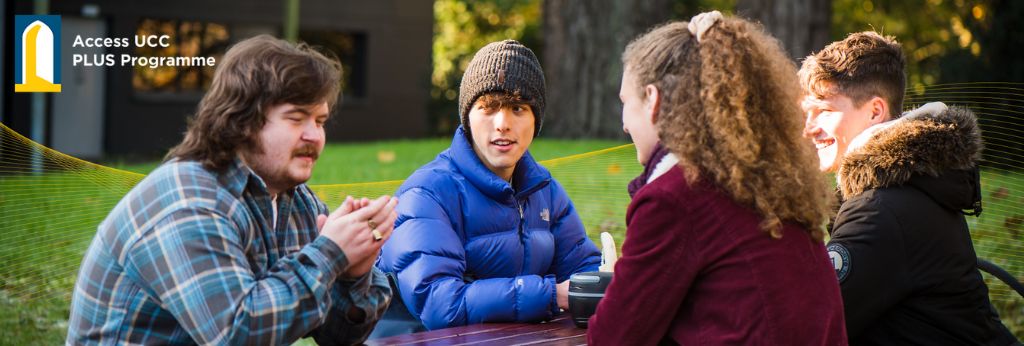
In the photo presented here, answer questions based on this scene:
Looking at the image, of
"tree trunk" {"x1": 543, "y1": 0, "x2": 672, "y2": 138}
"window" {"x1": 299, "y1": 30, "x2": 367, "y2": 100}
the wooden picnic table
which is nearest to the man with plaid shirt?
the wooden picnic table

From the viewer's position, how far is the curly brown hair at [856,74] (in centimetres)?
333

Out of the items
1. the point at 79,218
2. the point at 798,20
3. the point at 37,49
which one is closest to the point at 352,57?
the point at 798,20

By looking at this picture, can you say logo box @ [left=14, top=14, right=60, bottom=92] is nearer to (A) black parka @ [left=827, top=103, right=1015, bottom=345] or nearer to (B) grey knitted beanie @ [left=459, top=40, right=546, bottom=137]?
(B) grey knitted beanie @ [left=459, top=40, right=546, bottom=137]

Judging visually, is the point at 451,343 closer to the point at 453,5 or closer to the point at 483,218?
the point at 483,218

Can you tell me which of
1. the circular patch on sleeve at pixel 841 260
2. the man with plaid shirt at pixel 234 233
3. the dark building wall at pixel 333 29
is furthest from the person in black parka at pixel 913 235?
the dark building wall at pixel 333 29

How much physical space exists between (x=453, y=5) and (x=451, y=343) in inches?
1049

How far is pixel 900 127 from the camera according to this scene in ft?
10.1

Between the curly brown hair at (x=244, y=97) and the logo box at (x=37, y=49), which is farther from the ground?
the curly brown hair at (x=244, y=97)

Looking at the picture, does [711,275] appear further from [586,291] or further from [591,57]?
[591,57]

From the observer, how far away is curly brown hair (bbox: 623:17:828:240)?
7.16ft

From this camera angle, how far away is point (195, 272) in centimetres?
216

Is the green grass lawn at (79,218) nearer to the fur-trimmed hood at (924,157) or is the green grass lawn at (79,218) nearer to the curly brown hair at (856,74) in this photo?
the curly brown hair at (856,74)

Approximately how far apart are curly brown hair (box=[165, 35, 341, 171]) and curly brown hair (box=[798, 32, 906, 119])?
168 centimetres

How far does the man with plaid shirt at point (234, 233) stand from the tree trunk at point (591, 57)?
13.0 metres
